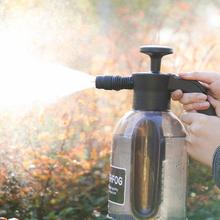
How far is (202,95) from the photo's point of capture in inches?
64.8

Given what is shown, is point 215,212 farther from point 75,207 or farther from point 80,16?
point 80,16

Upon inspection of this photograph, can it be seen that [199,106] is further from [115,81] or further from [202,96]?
[115,81]

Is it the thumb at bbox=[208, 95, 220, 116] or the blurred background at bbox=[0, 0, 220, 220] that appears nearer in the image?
the thumb at bbox=[208, 95, 220, 116]

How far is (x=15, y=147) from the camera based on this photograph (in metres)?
2.88

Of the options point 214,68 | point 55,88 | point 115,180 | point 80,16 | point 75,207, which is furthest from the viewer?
point 214,68

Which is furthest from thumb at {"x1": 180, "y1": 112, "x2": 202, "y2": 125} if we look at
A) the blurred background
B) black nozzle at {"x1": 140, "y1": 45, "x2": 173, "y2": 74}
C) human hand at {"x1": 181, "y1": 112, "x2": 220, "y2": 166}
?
the blurred background

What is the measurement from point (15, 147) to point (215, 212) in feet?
2.69

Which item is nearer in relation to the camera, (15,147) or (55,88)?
(55,88)

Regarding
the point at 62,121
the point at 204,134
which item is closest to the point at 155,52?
the point at 204,134

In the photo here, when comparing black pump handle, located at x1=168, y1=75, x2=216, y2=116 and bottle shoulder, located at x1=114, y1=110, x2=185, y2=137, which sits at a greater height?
black pump handle, located at x1=168, y1=75, x2=216, y2=116

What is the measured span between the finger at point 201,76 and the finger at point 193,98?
37 mm

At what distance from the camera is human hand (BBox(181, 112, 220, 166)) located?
1649 mm

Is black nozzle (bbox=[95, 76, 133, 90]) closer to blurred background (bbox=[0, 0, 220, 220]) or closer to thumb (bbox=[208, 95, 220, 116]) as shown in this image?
thumb (bbox=[208, 95, 220, 116])

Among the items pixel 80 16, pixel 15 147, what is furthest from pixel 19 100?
pixel 80 16
